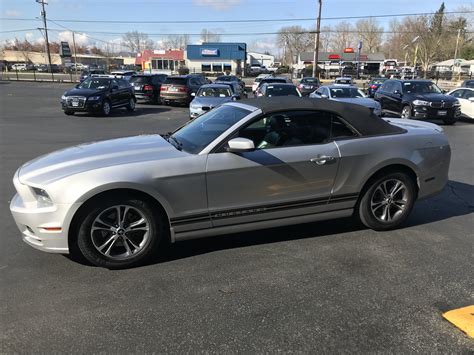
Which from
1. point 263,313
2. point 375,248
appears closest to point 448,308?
point 375,248

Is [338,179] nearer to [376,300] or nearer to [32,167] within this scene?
[376,300]

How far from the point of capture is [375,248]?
4.23 meters

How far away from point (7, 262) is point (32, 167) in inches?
37.2

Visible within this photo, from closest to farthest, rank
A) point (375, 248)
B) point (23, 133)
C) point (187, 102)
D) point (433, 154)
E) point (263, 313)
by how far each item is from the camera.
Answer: point (263, 313)
point (375, 248)
point (433, 154)
point (23, 133)
point (187, 102)

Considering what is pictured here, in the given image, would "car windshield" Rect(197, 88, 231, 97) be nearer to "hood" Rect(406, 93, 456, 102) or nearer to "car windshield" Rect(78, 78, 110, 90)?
"car windshield" Rect(78, 78, 110, 90)

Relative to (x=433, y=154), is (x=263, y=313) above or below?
below

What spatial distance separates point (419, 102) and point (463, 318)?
13705mm

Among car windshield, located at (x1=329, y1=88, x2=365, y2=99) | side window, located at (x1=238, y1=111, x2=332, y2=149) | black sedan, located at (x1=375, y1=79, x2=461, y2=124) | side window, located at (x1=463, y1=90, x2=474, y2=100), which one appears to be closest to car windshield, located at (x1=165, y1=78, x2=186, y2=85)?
car windshield, located at (x1=329, y1=88, x2=365, y2=99)

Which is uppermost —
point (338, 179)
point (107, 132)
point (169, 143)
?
point (169, 143)

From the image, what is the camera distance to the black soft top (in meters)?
4.34

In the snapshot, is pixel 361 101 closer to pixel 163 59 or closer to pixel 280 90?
pixel 280 90

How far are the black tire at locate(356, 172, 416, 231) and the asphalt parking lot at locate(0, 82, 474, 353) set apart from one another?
148mm

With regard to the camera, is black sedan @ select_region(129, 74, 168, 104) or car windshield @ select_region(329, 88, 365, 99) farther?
black sedan @ select_region(129, 74, 168, 104)

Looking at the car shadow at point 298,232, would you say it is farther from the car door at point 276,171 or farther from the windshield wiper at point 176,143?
the windshield wiper at point 176,143
